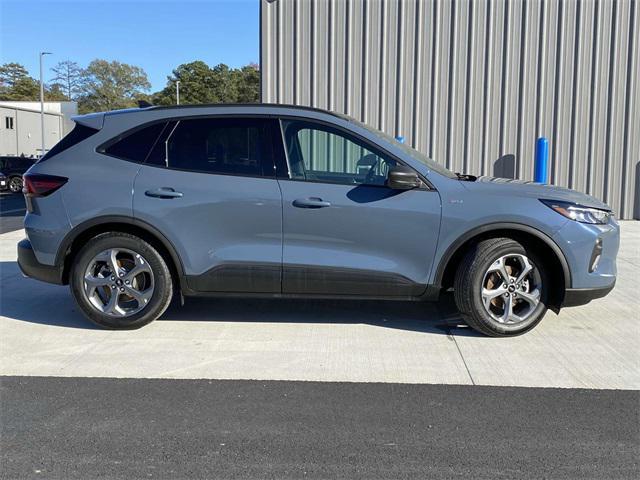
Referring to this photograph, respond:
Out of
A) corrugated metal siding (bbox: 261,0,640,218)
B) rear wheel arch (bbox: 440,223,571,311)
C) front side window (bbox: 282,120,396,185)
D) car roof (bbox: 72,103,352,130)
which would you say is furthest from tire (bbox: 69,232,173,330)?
corrugated metal siding (bbox: 261,0,640,218)

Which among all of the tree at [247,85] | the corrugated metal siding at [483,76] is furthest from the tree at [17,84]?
the corrugated metal siding at [483,76]

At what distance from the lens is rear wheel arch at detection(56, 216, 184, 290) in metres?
4.98

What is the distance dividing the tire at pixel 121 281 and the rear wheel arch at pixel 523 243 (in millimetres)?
2222

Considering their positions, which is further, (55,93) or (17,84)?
(55,93)

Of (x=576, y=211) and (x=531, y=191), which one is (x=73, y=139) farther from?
(x=576, y=211)

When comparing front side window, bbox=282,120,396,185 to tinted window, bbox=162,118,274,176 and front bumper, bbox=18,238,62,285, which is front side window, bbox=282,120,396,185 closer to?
tinted window, bbox=162,118,274,176

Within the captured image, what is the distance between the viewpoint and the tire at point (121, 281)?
16.5 feet

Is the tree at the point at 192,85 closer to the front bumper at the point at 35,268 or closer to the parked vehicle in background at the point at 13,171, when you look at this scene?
the parked vehicle in background at the point at 13,171

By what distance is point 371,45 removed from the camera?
12195 mm

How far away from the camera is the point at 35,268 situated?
521cm

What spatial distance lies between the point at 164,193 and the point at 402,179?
1857mm

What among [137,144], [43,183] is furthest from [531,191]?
[43,183]

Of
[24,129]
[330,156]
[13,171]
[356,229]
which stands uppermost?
[24,129]

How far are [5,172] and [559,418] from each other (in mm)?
24306
